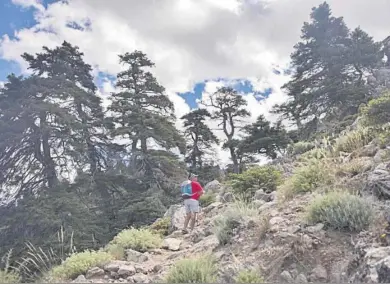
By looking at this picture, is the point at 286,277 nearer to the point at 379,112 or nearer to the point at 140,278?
the point at 140,278

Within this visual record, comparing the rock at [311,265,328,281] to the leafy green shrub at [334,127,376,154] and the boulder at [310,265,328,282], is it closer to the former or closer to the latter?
the boulder at [310,265,328,282]

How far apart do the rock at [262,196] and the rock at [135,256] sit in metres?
3.66

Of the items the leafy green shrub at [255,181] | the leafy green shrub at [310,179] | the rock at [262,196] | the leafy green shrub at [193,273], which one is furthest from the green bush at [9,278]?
the leafy green shrub at [255,181]

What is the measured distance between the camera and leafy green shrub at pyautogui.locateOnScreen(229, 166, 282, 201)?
1266 cm

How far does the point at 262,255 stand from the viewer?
6.04 m

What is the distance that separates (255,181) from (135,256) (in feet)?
17.5

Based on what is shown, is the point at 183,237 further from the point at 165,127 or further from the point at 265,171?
the point at 165,127

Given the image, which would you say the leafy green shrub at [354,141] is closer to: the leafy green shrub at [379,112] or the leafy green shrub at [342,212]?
the leafy green shrub at [379,112]

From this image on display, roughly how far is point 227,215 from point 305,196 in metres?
1.55

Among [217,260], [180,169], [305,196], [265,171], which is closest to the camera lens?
[217,260]

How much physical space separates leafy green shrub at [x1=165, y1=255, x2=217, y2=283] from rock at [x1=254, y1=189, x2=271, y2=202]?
5126 millimetres

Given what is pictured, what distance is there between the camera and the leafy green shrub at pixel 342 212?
5.68m

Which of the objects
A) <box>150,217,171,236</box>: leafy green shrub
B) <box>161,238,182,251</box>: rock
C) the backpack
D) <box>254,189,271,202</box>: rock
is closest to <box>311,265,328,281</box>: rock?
<box>161,238,182,251</box>: rock

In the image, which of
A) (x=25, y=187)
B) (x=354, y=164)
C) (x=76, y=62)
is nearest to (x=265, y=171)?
(x=354, y=164)
